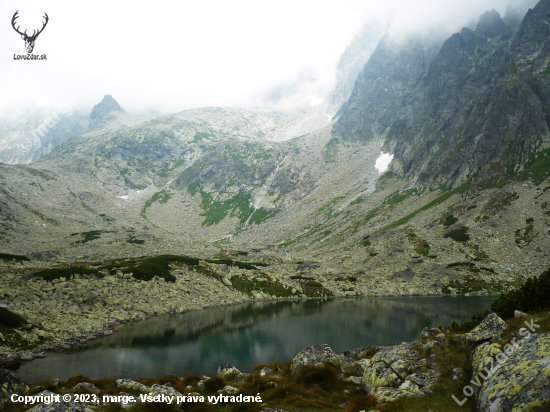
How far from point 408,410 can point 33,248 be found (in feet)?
418

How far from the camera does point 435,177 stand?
156375mm

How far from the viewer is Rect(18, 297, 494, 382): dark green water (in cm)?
3538

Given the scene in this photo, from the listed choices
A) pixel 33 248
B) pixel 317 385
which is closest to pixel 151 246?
pixel 33 248

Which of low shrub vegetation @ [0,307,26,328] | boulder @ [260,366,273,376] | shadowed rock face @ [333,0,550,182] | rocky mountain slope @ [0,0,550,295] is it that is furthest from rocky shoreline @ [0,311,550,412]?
shadowed rock face @ [333,0,550,182]

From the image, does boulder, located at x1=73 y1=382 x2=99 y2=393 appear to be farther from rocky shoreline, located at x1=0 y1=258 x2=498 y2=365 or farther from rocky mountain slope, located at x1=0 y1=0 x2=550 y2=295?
rocky mountain slope, located at x1=0 y1=0 x2=550 y2=295

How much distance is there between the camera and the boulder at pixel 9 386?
62.6ft

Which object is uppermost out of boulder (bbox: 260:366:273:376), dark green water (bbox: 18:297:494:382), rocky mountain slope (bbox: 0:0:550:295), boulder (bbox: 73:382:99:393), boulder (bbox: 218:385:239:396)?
rocky mountain slope (bbox: 0:0:550:295)

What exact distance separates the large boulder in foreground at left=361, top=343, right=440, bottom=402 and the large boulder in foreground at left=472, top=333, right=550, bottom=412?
8.62ft

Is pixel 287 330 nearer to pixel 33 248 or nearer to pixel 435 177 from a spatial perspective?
pixel 33 248

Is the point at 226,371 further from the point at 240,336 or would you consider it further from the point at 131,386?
the point at 240,336

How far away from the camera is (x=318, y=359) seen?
24.2 meters

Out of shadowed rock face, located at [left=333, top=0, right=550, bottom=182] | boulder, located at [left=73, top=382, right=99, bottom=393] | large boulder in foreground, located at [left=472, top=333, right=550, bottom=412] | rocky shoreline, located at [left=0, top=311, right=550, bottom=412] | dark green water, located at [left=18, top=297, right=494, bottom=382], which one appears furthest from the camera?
→ shadowed rock face, located at [left=333, top=0, right=550, bottom=182]

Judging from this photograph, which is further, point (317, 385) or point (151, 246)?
point (151, 246)

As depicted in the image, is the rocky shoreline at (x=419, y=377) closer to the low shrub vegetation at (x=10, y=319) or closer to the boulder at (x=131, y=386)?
the boulder at (x=131, y=386)
